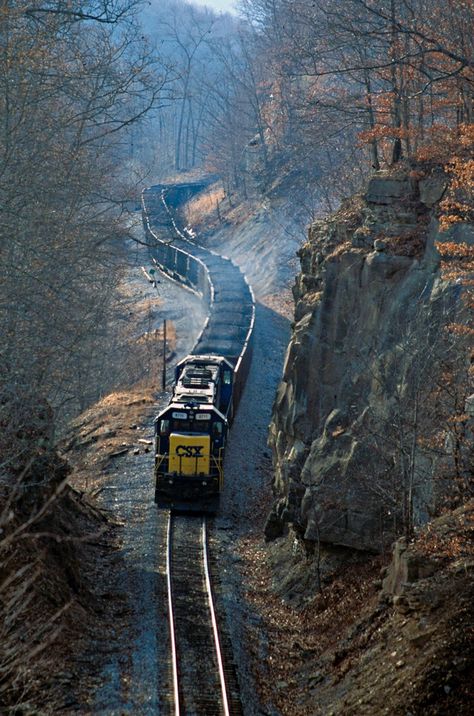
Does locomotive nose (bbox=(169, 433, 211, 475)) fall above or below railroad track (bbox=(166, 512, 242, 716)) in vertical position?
above

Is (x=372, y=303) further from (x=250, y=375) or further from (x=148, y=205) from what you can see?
(x=148, y=205)

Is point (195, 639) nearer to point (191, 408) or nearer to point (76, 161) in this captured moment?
point (191, 408)

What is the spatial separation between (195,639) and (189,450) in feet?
28.2

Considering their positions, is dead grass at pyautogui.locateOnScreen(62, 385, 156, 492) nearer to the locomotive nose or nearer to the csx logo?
the locomotive nose

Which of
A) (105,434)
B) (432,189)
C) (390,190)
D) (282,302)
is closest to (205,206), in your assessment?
(282,302)

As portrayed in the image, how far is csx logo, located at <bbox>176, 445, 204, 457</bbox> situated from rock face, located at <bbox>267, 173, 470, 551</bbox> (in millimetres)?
2154

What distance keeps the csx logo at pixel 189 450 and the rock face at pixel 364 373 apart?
2154 millimetres

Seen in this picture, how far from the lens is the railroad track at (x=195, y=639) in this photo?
13.5 meters

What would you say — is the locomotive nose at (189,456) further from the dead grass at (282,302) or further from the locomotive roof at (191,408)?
the dead grass at (282,302)

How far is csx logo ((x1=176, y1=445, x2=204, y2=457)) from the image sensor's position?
79.3ft

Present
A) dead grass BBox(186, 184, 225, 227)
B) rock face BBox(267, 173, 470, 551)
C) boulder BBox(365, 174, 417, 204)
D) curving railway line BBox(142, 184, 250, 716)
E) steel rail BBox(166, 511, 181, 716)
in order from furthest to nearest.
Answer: dead grass BBox(186, 184, 225, 227)
boulder BBox(365, 174, 417, 204)
rock face BBox(267, 173, 470, 551)
curving railway line BBox(142, 184, 250, 716)
steel rail BBox(166, 511, 181, 716)

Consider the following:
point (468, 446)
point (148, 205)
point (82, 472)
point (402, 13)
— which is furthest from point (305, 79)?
point (468, 446)

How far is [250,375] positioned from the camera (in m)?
38.8

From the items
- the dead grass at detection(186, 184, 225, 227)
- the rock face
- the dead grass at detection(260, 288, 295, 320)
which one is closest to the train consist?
the rock face
